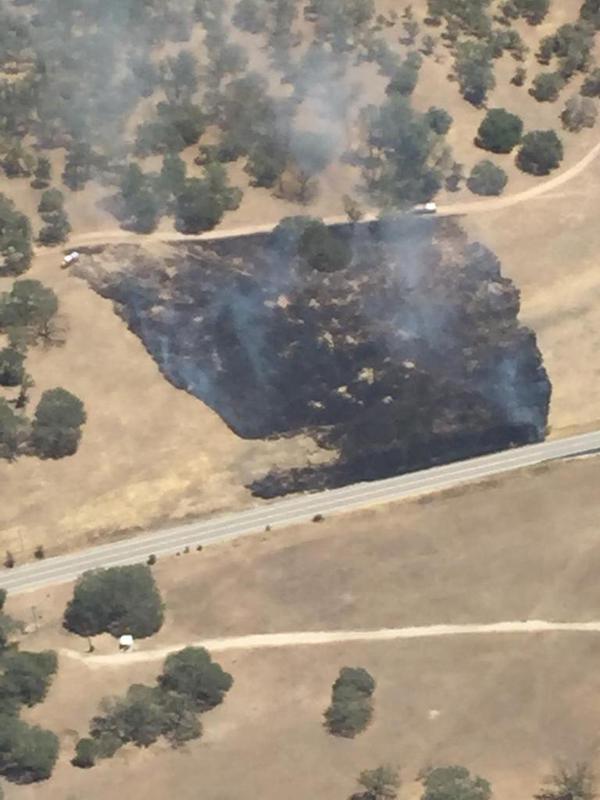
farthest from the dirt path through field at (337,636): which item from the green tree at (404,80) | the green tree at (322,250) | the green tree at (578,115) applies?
the green tree at (578,115)

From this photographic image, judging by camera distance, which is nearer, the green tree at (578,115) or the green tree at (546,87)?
the green tree at (578,115)

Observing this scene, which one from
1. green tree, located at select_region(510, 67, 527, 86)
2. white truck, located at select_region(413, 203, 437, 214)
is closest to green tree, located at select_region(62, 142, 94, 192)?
white truck, located at select_region(413, 203, 437, 214)

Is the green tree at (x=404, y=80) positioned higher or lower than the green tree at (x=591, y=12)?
lower

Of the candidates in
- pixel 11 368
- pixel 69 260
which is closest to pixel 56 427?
pixel 11 368

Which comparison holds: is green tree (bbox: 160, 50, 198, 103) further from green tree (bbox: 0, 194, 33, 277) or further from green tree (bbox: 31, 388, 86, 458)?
green tree (bbox: 31, 388, 86, 458)

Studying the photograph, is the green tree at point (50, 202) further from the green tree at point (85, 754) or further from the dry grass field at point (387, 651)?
the green tree at point (85, 754)

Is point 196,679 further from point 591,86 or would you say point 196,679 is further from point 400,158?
point 591,86
